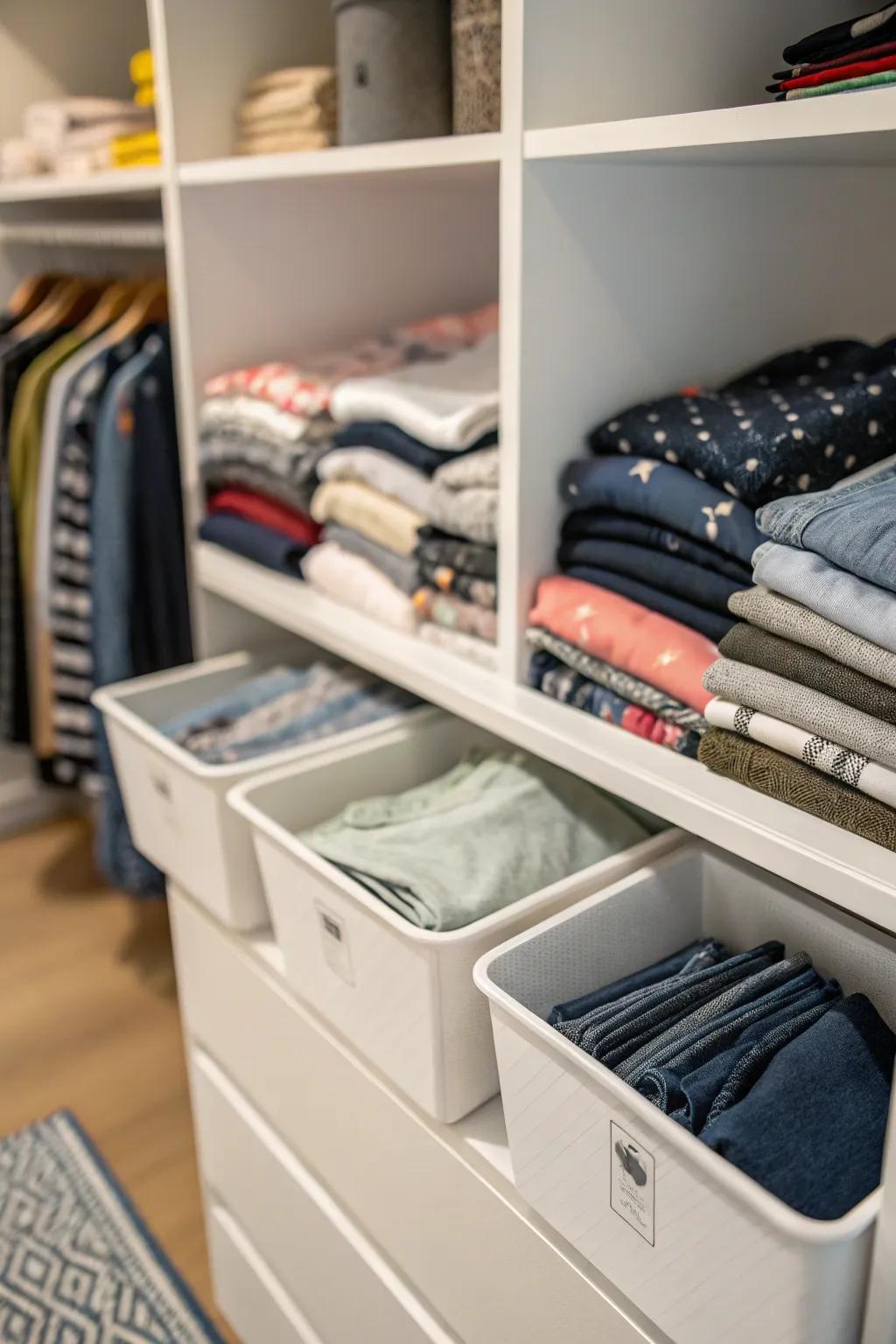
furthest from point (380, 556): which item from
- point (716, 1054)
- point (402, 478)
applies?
point (716, 1054)

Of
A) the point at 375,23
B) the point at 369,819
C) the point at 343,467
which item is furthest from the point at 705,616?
the point at 375,23

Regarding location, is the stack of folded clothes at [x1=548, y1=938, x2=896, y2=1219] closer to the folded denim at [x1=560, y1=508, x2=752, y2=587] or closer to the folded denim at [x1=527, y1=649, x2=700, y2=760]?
the folded denim at [x1=527, y1=649, x2=700, y2=760]

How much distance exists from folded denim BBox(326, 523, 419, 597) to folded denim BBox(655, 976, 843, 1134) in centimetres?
60

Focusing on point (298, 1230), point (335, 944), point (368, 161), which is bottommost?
point (298, 1230)

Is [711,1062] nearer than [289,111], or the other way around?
[711,1062]

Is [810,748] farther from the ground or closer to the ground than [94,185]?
closer to the ground

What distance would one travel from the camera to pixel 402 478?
4.09ft

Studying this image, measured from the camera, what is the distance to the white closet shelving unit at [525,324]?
0.88 metres

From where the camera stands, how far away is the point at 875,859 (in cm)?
75

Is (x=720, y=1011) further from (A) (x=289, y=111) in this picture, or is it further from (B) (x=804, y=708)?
(A) (x=289, y=111)

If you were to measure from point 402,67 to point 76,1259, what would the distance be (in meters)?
1.62

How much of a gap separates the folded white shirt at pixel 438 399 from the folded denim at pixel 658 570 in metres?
0.18

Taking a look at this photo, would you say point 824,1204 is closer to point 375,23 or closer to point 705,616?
point 705,616

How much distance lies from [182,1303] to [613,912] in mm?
1033
